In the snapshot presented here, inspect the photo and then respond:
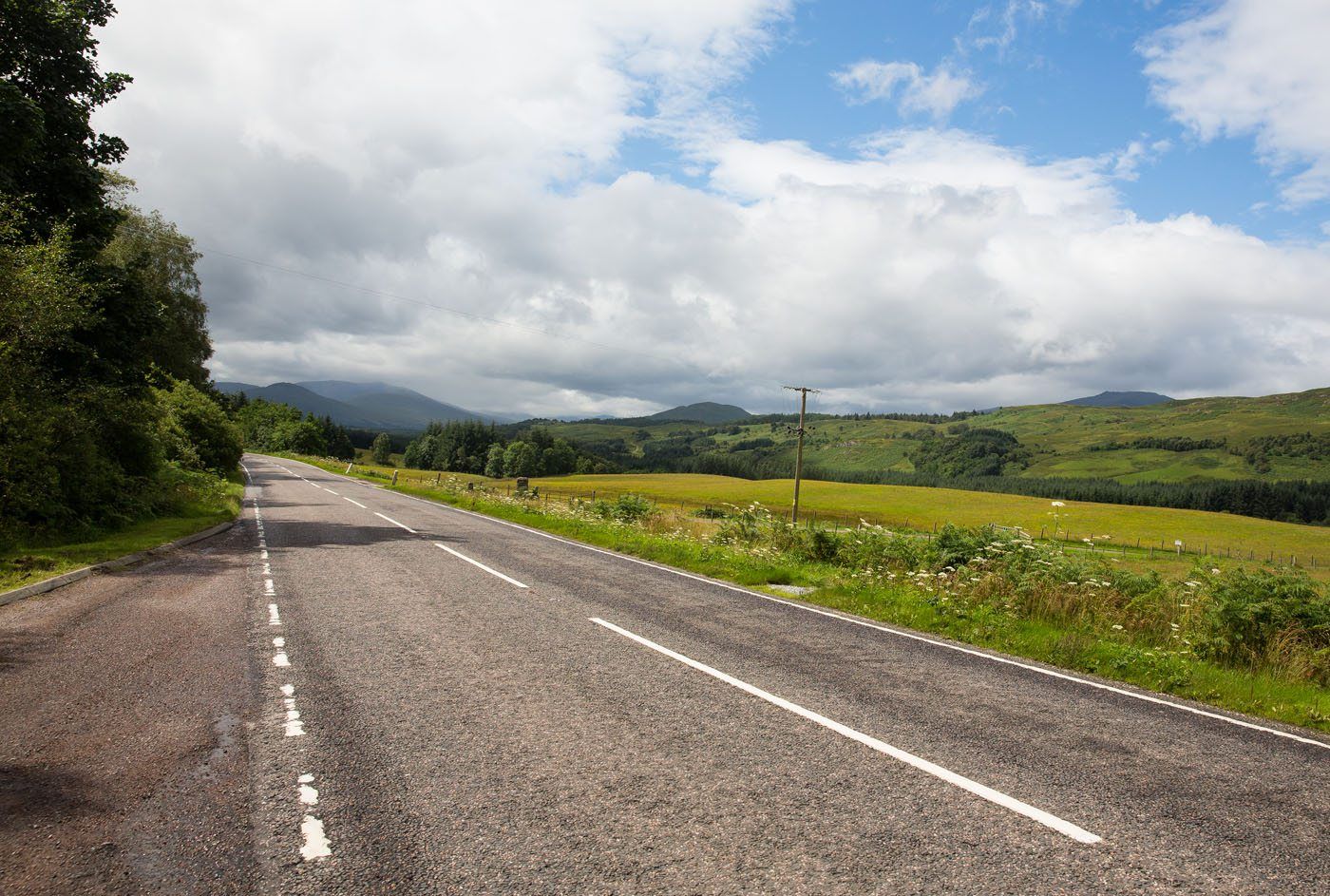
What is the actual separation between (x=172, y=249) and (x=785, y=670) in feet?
164

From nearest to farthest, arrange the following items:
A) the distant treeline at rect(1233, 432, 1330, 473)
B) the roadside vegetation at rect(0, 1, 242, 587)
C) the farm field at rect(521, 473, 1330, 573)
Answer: the roadside vegetation at rect(0, 1, 242, 587) < the farm field at rect(521, 473, 1330, 573) < the distant treeline at rect(1233, 432, 1330, 473)

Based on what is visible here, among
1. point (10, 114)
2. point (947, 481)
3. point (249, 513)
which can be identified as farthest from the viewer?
point (947, 481)

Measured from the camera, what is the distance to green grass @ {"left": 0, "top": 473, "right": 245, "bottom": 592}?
11.2 m

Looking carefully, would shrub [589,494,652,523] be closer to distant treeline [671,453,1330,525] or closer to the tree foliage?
the tree foliage

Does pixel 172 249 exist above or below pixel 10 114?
above

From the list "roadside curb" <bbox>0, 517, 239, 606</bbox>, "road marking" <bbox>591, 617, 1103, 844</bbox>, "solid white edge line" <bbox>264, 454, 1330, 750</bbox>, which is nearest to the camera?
"road marking" <bbox>591, 617, 1103, 844</bbox>

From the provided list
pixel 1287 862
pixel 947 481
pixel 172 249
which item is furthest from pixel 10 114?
pixel 947 481

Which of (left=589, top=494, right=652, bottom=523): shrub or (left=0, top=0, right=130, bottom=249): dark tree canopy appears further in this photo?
(left=589, top=494, right=652, bottom=523): shrub

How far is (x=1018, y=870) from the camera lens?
369 cm

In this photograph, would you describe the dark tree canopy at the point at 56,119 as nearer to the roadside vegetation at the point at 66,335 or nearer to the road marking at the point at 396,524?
the roadside vegetation at the point at 66,335

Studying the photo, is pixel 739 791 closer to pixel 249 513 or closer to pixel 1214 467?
pixel 249 513

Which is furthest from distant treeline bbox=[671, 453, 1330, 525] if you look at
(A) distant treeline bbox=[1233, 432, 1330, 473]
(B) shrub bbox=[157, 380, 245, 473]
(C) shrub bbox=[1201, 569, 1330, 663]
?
(C) shrub bbox=[1201, 569, 1330, 663]

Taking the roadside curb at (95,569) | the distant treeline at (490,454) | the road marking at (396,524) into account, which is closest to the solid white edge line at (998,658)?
the road marking at (396,524)

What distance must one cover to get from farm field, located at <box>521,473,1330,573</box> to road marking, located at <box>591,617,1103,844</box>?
55.8 metres
